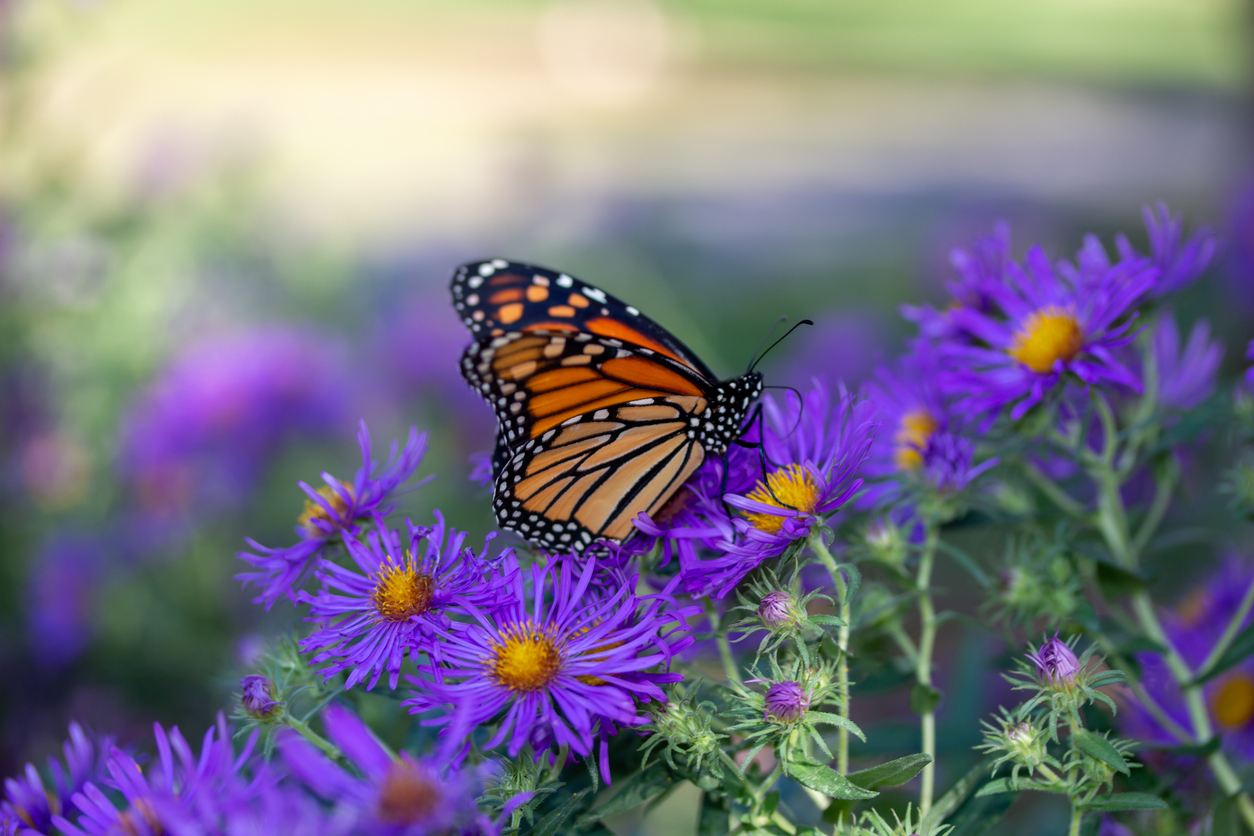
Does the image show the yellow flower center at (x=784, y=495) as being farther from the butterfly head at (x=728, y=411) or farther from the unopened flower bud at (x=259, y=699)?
the unopened flower bud at (x=259, y=699)

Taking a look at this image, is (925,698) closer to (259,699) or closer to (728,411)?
(728,411)

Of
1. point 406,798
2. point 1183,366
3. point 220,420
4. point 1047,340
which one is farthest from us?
point 220,420

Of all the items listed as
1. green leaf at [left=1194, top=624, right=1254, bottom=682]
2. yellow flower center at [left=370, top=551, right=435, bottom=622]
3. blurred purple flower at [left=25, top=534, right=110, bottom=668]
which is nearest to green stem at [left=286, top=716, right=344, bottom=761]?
yellow flower center at [left=370, top=551, right=435, bottom=622]

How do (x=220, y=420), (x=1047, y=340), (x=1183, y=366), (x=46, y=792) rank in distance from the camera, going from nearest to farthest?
1. (x=46, y=792)
2. (x=1047, y=340)
3. (x=1183, y=366)
4. (x=220, y=420)

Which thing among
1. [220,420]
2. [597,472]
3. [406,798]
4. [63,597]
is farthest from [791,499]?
[63,597]

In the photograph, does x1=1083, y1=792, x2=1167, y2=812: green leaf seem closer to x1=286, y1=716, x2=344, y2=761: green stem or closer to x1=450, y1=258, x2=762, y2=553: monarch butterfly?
x1=450, y1=258, x2=762, y2=553: monarch butterfly

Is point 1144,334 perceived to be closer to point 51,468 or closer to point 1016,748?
point 1016,748

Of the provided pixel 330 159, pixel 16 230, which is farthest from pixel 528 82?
pixel 16 230

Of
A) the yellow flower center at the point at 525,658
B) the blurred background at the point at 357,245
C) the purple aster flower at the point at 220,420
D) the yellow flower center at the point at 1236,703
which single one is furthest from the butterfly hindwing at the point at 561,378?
the purple aster flower at the point at 220,420
